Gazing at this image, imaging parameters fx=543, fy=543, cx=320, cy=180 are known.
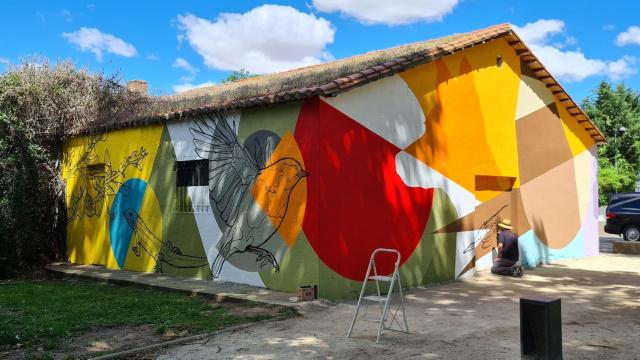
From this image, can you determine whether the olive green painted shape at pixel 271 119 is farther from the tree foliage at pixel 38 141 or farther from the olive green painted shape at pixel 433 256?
the tree foliage at pixel 38 141

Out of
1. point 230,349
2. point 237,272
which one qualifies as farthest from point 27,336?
point 237,272

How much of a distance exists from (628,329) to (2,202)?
40.0ft

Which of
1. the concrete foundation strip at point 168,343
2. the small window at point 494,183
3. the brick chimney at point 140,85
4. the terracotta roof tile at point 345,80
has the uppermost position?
the brick chimney at point 140,85

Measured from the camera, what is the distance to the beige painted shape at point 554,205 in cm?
1353

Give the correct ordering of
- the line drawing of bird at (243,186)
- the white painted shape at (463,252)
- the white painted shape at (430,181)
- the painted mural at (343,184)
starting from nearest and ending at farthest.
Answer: the painted mural at (343,184) → the line drawing of bird at (243,186) → the white painted shape at (430,181) → the white painted shape at (463,252)

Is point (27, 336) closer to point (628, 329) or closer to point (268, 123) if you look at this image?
point (268, 123)

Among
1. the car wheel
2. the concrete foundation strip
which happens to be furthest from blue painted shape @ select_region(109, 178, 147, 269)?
the car wheel

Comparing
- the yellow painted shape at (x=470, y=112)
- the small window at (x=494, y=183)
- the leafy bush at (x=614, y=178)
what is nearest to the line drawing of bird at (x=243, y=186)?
the yellow painted shape at (x=470, y=112)

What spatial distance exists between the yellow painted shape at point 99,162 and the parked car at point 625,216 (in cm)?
1728

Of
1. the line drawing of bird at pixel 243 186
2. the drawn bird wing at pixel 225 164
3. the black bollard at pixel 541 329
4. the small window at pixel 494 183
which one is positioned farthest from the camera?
the small window at pixel 494 183

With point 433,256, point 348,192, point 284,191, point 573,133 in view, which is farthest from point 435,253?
point 573,133

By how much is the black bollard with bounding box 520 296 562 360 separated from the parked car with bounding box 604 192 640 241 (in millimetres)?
18006

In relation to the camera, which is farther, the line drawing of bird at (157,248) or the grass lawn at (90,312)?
the line drawing of bird at (157,248)

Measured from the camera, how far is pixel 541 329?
15.2 ft
